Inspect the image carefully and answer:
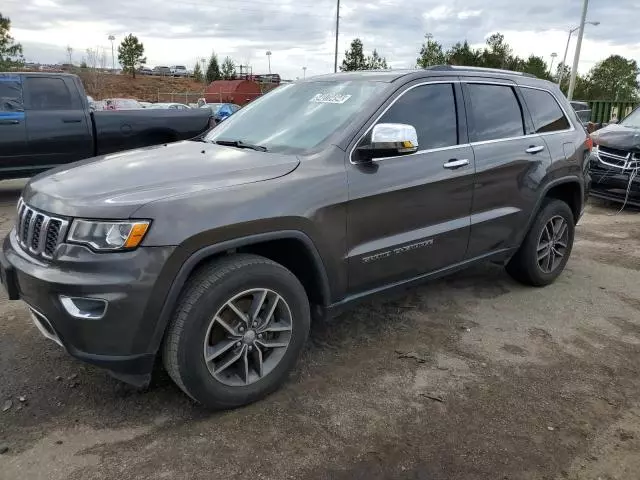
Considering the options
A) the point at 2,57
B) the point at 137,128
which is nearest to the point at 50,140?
the point at 137,128

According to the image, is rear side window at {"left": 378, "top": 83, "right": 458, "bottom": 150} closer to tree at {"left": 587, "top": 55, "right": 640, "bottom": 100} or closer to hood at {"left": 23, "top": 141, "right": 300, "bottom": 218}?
hood at {"left": 23, "top": 141, "right": 300, "bottom": 218}

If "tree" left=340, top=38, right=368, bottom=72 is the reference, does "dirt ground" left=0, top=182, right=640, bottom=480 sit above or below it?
below

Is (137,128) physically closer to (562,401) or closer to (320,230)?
(320,230)

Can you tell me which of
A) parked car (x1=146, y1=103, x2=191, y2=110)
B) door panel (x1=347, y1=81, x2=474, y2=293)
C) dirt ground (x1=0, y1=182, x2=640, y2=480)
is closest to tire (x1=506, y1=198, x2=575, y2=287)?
dirt ground (x1=0, y1=182, x2=640, y2=480)

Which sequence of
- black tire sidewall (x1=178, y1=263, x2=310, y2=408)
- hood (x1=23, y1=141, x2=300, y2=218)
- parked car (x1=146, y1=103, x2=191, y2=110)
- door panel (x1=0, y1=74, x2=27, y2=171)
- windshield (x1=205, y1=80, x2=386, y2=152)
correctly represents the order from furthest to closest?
1. parked car (x1=146, y1=103, x2=191, y2=110)
2. door panel (x1=0, y1=74, x2=27, y2=171)
3. windshield (x1=205, y1=80, x2=386, y2=152)
4. black tire sidewall (x1=178, y1=263, x2=310, y2=408)
5. hood (x1=23, y1=141, x2=300, y2=218)

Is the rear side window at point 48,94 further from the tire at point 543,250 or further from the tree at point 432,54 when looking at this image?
the tree at point 432,54

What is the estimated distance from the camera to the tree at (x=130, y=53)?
190ft

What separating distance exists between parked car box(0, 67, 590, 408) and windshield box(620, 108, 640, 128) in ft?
17.9

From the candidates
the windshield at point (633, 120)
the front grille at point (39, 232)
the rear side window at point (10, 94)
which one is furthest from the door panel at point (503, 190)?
the rear side window at point (10, 94)

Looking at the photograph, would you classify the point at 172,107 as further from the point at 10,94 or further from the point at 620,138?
the point at 620,138

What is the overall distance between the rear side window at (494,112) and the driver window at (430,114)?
0.23 meters

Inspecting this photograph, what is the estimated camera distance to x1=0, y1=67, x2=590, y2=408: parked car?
261 centimetres

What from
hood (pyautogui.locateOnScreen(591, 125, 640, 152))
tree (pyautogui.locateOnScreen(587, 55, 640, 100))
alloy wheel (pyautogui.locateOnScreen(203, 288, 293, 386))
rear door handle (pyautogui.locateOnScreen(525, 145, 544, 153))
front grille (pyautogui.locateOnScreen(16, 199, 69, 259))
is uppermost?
tree (pyautogui.locateOnScreen(587, 55, 640, 100))

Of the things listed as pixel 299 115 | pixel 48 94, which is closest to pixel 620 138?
pixel 299 115
